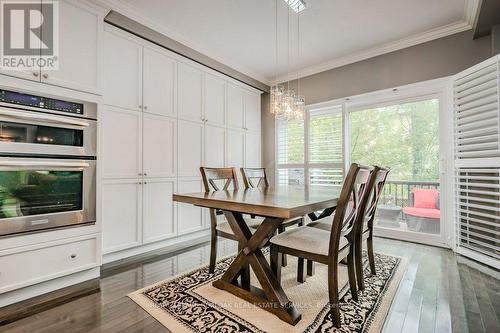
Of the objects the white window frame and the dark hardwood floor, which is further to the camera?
the white window frame

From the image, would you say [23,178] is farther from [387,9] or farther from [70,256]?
[387,9]

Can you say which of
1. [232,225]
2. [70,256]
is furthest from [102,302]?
[232,225]

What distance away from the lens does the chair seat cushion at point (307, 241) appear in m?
1.56

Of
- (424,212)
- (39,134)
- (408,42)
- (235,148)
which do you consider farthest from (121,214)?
(408,42)

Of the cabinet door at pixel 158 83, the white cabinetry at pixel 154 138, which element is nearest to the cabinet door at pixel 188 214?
the white cabinetry at pixel 154 138

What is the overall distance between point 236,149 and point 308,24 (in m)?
2.02

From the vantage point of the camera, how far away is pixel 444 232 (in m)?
3.04

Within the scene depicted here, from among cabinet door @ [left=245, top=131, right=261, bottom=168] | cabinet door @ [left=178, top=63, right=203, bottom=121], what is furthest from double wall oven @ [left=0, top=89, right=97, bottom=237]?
cabinet door @ [left=245, top=131, right=261, bottom=168]

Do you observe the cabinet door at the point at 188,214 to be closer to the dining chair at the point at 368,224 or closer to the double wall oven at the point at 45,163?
the double wall oven at the point at 45,163

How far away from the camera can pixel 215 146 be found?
3643 millimetres

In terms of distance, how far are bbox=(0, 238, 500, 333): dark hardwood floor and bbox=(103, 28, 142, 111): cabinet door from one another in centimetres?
172

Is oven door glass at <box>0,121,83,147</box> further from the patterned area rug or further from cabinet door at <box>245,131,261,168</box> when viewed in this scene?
cabinet door at <box>245,131,261,168</box>

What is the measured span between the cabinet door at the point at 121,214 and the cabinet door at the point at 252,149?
1.97 metres

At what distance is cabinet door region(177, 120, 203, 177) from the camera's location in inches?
125
